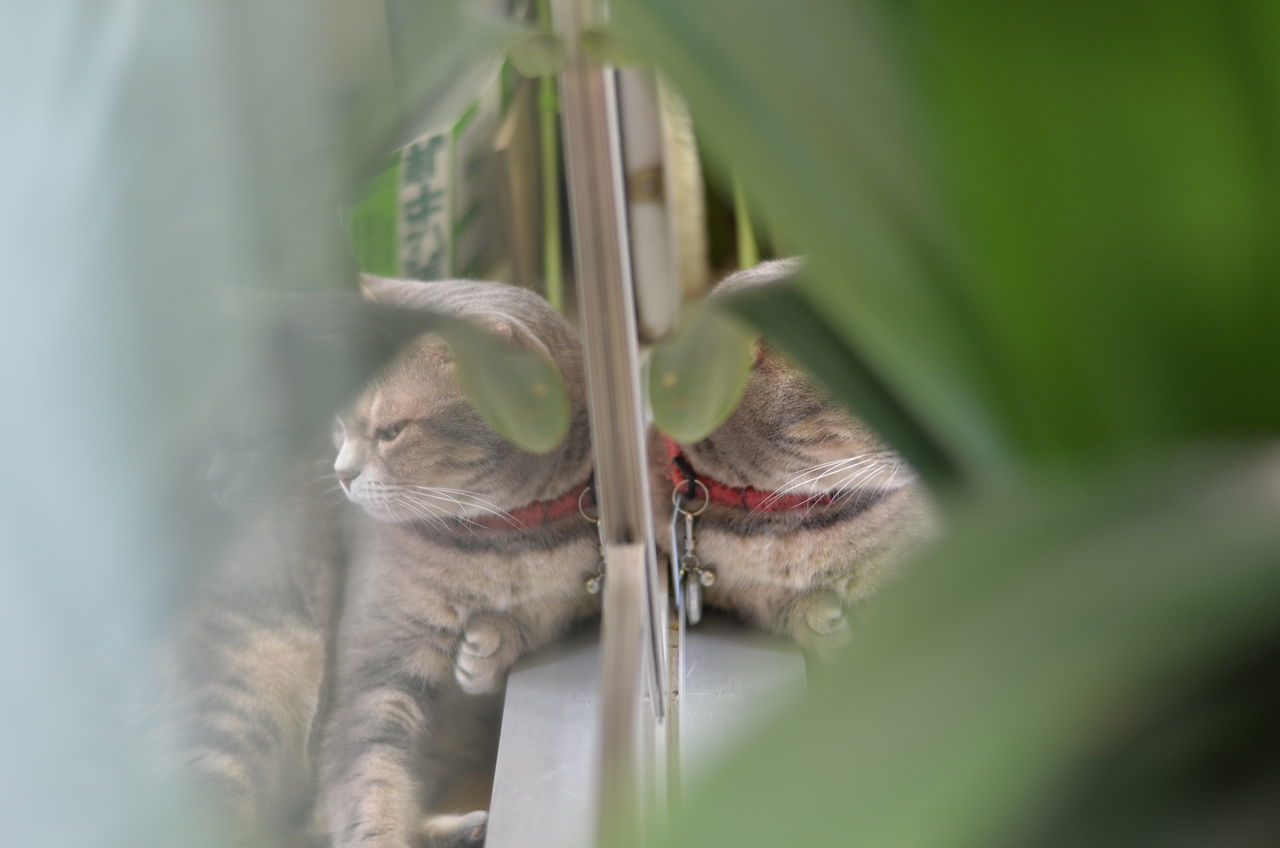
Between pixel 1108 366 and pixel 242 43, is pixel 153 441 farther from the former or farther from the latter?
pixel 1108 366

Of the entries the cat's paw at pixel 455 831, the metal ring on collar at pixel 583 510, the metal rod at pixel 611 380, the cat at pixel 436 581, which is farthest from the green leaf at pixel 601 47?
the cat's paw at pixel 455 831

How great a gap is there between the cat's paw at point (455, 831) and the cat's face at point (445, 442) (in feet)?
0.67

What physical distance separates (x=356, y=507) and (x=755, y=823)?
0.66 metres

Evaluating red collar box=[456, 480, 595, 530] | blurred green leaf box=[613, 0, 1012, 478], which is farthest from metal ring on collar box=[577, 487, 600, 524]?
blurred green leaf box=[613, 0, 1012, 478]

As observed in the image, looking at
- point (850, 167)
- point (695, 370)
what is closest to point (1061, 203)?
point (850, 167)

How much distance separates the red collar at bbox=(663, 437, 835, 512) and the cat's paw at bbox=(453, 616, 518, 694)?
0.18 metres

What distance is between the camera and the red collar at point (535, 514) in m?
0.70

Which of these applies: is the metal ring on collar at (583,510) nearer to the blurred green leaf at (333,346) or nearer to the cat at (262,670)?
the cat at (262,670)

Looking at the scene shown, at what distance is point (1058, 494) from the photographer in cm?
10

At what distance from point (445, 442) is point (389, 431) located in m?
0.04

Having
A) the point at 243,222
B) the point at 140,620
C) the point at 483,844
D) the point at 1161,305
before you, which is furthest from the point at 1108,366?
the point at 483,844

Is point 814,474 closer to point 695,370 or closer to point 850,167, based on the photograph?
point 695,370

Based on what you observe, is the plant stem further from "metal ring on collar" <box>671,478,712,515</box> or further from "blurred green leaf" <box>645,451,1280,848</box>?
"blurred green leaf" <box>645,451,1280,848</box>

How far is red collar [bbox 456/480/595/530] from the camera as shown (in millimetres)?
704
